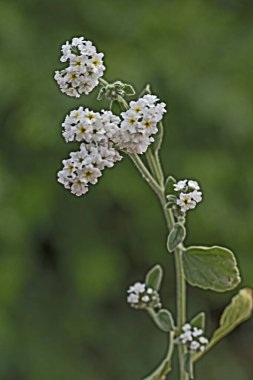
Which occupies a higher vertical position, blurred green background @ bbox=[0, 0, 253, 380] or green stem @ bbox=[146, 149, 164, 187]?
blurred green background @ bbox=[0, 0, 253, 380]

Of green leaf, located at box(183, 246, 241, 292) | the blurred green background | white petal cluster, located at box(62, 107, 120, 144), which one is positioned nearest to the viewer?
white petal cluster, located at box(62, 107, 120, 144)

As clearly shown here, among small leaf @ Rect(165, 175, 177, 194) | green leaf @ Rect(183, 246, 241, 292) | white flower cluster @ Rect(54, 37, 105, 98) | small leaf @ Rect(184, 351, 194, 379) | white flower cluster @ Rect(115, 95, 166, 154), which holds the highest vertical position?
white flower cluster @ Rect(54, 37, 105, 98)

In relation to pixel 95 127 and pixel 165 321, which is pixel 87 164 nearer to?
pixel 95 127

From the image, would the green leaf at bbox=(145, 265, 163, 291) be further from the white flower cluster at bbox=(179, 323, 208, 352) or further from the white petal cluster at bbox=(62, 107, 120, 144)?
the white petal cluster at bbox=(62, 107, 120, 144)

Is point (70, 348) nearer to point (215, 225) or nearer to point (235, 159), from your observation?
point (215, 225)

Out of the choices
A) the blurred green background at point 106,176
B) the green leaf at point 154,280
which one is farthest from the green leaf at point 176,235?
the blurred green background at point 106,176

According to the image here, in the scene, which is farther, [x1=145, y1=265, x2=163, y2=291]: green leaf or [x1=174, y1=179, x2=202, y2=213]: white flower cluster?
[x1=145, y1=265, x2=163, y2=291]: green leaf

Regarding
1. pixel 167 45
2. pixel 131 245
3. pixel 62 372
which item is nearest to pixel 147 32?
pixel 167 45

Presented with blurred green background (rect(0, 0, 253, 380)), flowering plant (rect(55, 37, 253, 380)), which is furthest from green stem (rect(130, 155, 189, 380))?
blurred green background (rect(0, 0, 253, 380))
